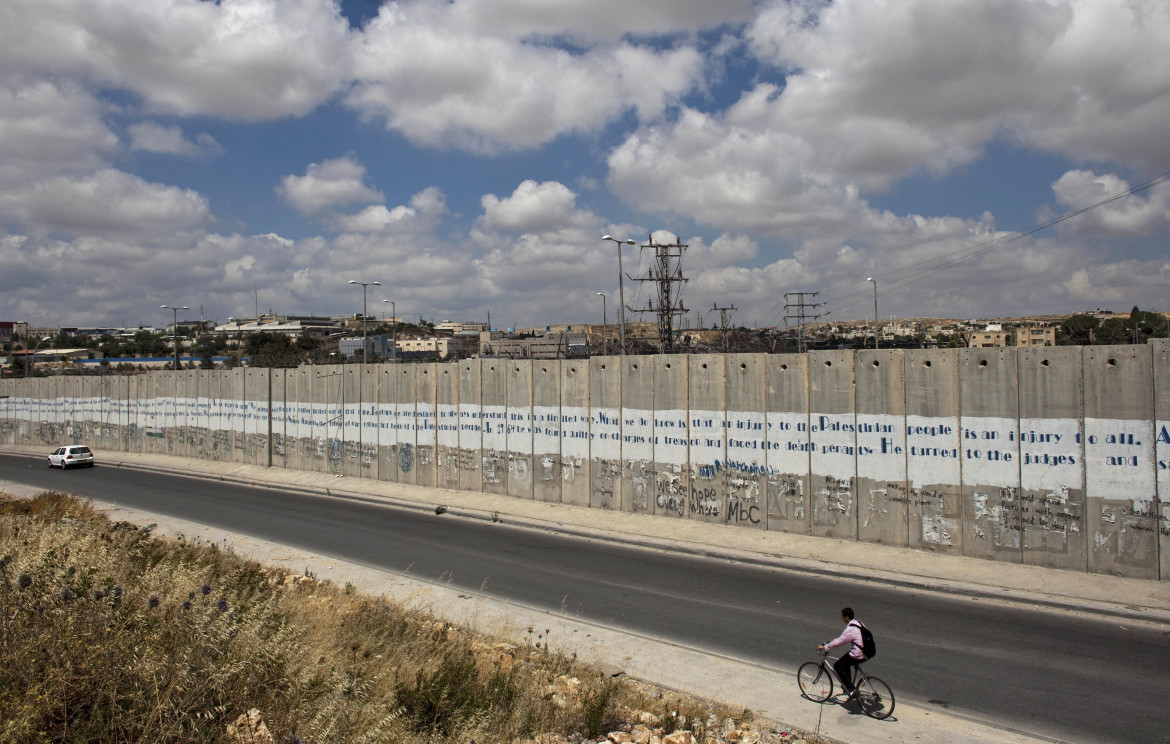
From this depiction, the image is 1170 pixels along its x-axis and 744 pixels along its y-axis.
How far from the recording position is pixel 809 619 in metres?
11.3

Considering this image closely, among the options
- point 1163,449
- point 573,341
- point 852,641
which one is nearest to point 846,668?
point 852,641

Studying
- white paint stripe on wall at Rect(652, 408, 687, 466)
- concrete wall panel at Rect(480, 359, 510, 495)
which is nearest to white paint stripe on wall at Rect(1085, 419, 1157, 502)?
white paint stripe on wall at Rect(652, 408, 687, 466)

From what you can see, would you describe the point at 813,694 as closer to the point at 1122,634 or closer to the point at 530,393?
the point at 1122,634

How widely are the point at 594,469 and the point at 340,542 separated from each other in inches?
267

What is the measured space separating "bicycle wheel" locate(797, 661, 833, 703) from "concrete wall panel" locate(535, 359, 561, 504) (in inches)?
470

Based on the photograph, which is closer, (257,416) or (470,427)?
(470,427)

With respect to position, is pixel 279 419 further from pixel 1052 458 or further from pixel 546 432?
pixel 1052 458

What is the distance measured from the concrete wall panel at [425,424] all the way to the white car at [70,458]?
22005 millimetres

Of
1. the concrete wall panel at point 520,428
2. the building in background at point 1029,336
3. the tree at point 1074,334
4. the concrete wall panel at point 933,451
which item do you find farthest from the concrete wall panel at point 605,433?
the tree at point 1074,334

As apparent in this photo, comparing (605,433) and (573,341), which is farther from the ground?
(573,341)

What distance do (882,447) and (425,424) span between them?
49.2 ft

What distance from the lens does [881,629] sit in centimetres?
1087

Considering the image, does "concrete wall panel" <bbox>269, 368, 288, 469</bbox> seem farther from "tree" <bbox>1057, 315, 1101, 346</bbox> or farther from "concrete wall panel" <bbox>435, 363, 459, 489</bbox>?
"tree" <bbox>1057, 315, 1101, 346</bbox>

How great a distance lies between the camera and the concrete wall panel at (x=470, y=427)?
890 inches
